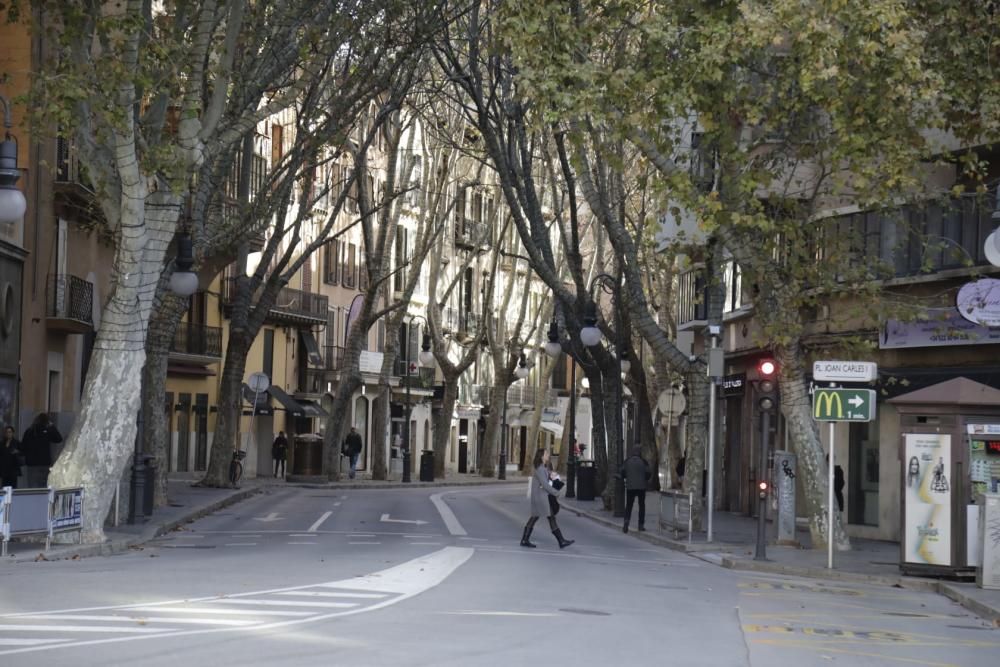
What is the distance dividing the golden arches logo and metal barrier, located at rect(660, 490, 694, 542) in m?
4.76

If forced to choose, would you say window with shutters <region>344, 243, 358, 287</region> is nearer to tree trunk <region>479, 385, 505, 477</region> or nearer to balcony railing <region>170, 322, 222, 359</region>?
tree trunk <region>479, 385, 505, 477</region>

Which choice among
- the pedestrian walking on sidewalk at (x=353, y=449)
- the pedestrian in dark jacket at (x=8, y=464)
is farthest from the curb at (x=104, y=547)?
the pedestrian walking on sidewalk at (x=353, y=449)

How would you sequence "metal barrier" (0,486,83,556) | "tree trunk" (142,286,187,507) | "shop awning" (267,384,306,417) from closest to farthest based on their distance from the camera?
"metal barrier" (0,486,83,556), "tree trunk" (142,286,187,507), "shop awning" (267,384,306,417)

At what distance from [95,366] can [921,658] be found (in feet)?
42.9

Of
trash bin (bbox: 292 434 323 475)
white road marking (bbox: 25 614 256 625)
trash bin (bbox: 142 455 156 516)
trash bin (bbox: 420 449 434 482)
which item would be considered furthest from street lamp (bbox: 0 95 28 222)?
trash bin (bbox: 420 449 434 482)

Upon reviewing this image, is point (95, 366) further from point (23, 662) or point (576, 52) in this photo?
point (23, 662)

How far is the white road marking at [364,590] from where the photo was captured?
1167 cm

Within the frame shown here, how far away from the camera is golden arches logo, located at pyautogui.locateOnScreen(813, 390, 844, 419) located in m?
24.6

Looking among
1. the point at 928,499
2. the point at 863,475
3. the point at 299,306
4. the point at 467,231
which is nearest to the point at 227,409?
the point at 863,475

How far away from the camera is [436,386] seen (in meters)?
85.9

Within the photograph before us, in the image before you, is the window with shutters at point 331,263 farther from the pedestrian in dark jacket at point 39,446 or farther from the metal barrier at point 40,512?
the metal barrier at point 40,512

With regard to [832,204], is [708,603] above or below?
below

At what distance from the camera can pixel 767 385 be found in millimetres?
25516

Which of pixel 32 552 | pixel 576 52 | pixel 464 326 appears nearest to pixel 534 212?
pixel 576 52
